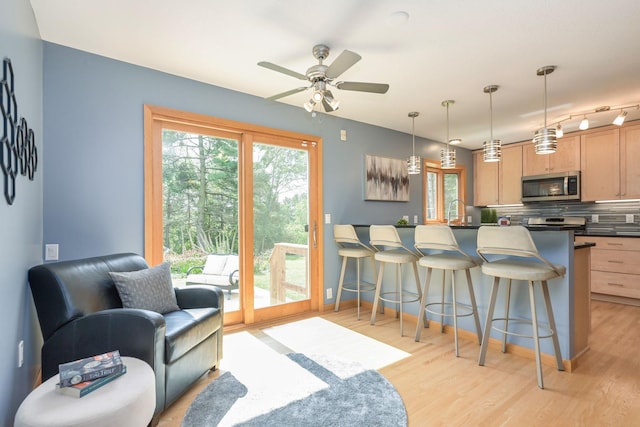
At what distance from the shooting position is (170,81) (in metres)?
2.94

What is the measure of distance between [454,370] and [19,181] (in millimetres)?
3029

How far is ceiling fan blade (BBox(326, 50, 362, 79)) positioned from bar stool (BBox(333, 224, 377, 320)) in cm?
190

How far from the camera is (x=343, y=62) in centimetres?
208

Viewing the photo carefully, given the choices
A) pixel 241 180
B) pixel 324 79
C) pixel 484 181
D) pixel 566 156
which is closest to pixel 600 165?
pixel 566 156

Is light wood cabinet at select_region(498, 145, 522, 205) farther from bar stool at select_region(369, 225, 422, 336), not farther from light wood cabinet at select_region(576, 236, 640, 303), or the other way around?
bar stool at select_region(369, 225, 422, 336)

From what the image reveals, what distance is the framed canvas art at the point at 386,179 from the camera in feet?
14.6

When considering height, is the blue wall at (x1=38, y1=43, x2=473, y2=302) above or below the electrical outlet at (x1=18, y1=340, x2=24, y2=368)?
above

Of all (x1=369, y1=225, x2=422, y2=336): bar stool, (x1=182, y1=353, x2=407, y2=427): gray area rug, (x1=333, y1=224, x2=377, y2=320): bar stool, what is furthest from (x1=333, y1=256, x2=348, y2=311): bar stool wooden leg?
(x1=182, y1=353, x2=407, y2=427): gray area rug

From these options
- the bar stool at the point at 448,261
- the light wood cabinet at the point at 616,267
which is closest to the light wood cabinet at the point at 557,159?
the light wood cabinet at the point at 616,267

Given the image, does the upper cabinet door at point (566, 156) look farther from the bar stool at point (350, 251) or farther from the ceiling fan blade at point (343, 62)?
the ceiling fan blade at point (343, 62)

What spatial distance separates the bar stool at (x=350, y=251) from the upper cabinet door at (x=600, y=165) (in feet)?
11.8

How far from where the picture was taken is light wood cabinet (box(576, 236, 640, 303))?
416 centimetres

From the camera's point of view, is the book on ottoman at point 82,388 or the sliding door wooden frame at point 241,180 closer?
the book on ottoman at point 82,388

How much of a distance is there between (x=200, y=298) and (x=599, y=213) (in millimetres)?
5828
